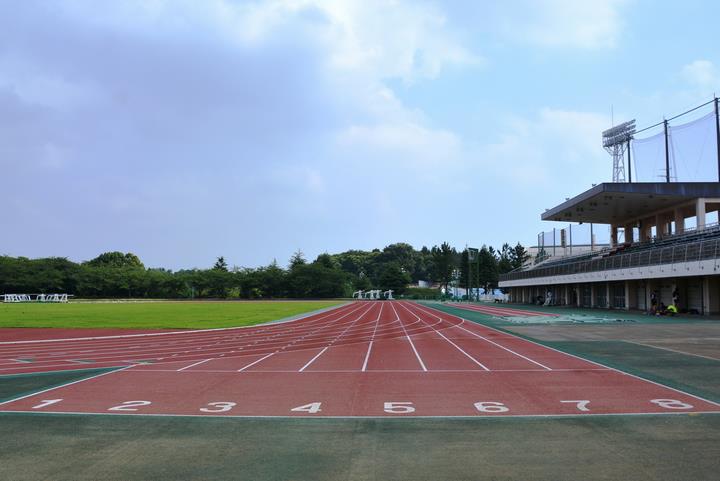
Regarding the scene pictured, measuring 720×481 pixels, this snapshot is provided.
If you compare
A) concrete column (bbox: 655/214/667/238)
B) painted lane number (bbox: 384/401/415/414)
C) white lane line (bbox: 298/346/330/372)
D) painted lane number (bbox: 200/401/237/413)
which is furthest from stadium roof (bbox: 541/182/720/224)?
painted lane number (bbox: 200/401/237/413)

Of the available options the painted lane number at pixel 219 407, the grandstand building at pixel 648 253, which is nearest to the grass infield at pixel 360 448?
the painted lane number at pixel 219 407

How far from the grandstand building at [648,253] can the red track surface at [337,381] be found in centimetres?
1921

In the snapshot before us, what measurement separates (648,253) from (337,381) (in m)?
30.8

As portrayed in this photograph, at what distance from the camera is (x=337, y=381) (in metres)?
10.8

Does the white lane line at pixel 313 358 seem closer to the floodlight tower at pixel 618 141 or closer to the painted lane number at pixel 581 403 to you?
the painted lane number at pixel 581 403

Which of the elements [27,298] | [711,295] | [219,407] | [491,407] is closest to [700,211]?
[711,295]

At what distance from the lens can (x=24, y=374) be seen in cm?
1205

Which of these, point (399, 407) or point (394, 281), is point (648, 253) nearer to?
point (399, 407)

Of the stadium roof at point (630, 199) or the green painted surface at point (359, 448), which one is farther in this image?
the stadium roof at point (630, 199)

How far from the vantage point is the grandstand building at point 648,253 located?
31969mm

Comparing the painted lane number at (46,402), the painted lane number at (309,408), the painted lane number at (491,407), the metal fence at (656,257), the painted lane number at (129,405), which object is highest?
the metal fence at (656,257)

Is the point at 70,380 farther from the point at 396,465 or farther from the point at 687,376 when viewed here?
the point at 687,376

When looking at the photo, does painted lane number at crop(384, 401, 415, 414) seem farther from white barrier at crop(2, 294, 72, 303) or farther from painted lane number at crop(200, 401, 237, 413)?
white barrier at crop(2, 294, 72, 303)

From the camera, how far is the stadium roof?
39.2 meters
